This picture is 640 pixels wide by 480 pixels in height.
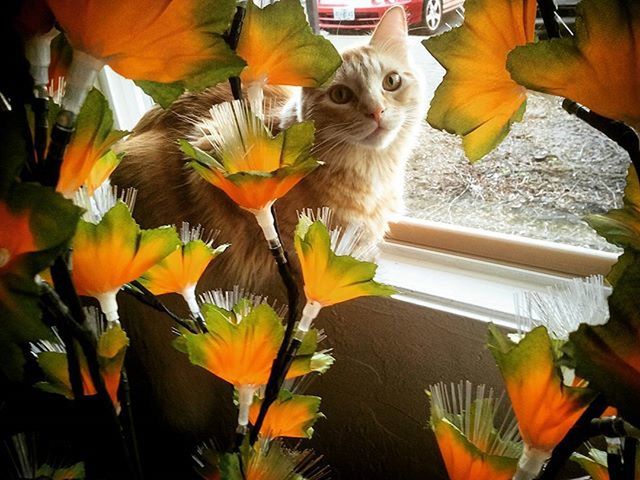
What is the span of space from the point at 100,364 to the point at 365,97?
56cm

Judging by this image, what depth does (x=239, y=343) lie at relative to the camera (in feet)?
1.61

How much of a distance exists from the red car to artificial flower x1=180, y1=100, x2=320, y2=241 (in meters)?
0.59

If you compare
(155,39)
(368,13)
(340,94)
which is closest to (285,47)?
(155,39)

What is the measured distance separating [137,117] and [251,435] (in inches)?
34.7

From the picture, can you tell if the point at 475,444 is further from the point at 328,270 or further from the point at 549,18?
the point at 549,18

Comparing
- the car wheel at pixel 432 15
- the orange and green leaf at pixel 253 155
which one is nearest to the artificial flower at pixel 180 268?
the orange and green leaf at pixel 253 155

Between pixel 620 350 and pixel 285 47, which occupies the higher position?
pixel 285 47

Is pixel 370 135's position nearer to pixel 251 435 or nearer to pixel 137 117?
pixel 251 435

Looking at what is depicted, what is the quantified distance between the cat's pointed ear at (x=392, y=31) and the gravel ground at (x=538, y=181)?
201 mm

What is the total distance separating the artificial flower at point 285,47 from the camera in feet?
1.39

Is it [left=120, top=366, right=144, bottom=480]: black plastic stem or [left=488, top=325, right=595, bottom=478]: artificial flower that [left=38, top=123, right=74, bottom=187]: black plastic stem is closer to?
[left=120, top=366, right=144, bottom=480]: black plastic stem

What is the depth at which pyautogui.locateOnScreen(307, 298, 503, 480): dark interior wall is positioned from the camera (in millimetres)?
780

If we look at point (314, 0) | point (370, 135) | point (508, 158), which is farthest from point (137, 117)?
point (508, 158)

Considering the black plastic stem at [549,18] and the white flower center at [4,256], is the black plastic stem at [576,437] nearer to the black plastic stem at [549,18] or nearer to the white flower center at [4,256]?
the black plastic stem at [549,18]
